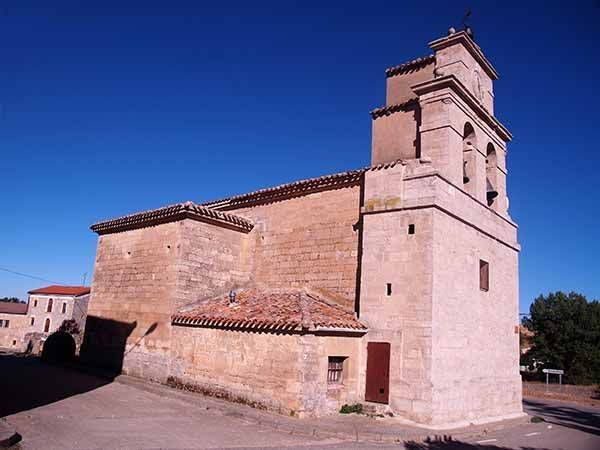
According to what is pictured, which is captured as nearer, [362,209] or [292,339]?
[292,339]

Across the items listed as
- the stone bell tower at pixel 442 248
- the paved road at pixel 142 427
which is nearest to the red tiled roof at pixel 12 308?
the paved road at pixel 142 427

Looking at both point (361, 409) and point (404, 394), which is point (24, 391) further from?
point (404, 394)

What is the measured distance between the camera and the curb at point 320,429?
851cm

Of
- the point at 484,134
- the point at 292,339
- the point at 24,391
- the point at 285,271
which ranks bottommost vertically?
the point at 24,391

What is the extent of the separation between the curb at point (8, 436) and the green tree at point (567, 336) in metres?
33.7

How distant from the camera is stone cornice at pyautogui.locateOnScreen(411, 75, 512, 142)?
11.4 m

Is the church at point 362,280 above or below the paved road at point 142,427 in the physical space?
above

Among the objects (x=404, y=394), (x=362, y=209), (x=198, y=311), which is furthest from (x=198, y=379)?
(x=362, y=209)

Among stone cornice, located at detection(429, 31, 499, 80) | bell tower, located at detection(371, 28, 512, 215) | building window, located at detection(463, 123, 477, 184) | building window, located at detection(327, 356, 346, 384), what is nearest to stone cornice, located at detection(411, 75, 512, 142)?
bell tower, located at detection(371, 28, 512, 215)

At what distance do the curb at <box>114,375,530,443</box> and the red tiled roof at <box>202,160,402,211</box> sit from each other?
19.7ft

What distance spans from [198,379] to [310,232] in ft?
16.2

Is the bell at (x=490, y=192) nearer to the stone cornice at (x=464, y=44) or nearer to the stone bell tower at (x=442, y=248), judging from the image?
the stone bell tower at (x=442, y=248)

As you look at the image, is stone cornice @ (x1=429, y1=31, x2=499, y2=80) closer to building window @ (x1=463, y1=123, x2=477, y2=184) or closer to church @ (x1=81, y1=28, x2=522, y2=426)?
church @ (x1=81, y1=28, x2=522, y2=426)

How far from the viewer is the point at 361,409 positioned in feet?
33.6
